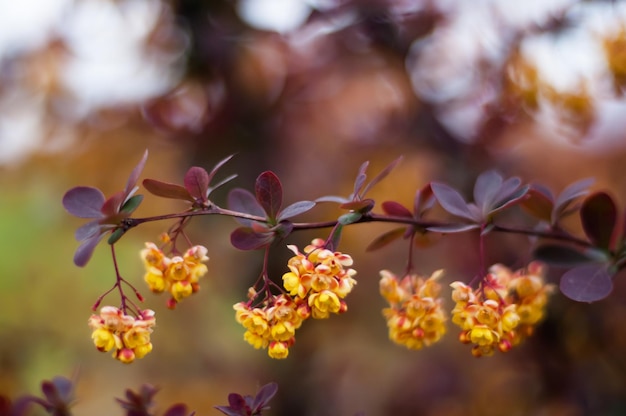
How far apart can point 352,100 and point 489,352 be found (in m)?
1.78

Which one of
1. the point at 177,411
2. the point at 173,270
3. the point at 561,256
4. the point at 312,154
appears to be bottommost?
the point at 312,154

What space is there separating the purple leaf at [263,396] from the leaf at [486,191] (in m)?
0.33

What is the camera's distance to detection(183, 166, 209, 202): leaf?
25.4 inches

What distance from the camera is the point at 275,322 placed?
0.64 metres

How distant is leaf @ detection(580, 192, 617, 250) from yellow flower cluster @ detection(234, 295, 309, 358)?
0.41 metres

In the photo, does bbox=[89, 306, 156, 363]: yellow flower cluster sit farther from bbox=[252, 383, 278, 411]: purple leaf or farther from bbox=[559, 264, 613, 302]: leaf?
bbox=[559, 264, 613, 302]: leaf

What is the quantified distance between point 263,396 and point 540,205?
17.3 inches

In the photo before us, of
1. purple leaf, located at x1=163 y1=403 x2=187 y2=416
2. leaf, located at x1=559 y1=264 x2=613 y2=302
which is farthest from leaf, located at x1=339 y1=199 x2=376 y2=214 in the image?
purple leaf, located at x1=163 y1=403 x2=187 y2=416

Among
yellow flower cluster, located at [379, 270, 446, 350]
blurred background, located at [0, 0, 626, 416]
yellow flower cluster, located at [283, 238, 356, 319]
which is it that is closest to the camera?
yellow flower cluster, located at [283, 238, 356, 319]

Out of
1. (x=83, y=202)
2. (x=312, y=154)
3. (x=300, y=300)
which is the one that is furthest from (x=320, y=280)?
(x=312, y=154)

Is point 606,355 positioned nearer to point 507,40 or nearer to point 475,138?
point 475,138

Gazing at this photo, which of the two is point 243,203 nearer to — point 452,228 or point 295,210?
point 295,210

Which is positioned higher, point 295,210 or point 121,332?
point 295,210

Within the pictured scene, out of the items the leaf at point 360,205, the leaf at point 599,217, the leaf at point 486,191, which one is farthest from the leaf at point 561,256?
the leaf at point 360,205
